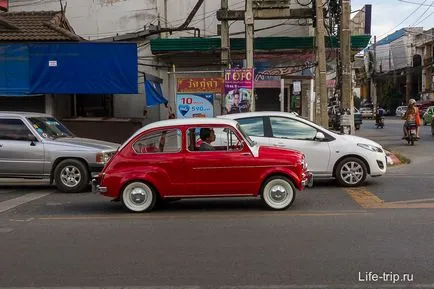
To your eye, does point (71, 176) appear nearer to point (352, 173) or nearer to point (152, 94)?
point (352, 173)

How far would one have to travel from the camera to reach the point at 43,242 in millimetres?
6980

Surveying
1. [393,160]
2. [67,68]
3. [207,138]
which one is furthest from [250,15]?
[207,138]

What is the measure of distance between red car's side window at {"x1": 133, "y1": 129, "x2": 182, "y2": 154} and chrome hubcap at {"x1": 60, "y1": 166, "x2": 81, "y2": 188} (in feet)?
10.8

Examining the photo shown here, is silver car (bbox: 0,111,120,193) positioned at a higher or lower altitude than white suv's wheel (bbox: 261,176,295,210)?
higher

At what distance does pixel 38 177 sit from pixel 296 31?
14.1 meters

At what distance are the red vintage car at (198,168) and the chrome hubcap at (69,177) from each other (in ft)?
9.61

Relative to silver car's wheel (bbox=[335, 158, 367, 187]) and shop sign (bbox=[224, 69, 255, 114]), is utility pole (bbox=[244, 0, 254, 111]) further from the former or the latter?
silver car's wheel (bbox=[335, 158, 367, 187])

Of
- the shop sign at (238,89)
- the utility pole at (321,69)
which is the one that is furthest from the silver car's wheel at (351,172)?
the shop sign at (238,89)

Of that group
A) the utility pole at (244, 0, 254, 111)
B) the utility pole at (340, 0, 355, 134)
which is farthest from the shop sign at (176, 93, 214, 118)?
the utility pole at (340, 0, 355, 134)

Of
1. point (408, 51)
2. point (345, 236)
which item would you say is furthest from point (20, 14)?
point (408, 51)

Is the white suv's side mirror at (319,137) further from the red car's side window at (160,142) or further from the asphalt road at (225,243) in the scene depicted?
the red car's side window at (160,142)

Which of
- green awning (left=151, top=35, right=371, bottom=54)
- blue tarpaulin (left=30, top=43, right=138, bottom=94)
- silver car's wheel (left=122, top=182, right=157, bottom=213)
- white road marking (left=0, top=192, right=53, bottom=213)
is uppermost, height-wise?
green awning (left=151, top=35, right=371, bottom=54)

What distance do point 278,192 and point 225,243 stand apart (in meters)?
2.31

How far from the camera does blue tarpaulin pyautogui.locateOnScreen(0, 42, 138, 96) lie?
18.1 meters
